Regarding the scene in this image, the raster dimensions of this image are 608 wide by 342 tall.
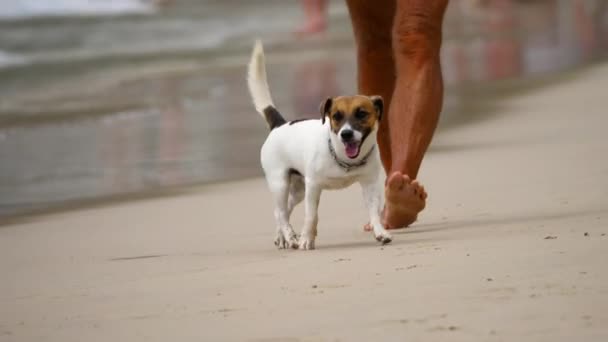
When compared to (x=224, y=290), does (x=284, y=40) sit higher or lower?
lower

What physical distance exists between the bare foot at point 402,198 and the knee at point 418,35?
0.59 metres

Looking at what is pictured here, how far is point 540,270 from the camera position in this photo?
449 centimetres

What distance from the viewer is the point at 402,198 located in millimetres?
5652

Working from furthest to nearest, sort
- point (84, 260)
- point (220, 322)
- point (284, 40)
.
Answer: point (284, 40) → point (84, 260) → point (220, 322)

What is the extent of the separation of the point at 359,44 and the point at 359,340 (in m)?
2.81

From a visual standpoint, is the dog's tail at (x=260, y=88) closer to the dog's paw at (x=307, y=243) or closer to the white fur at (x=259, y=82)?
the white fur at (x=259, y=82)

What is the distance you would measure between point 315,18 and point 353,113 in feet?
57.1

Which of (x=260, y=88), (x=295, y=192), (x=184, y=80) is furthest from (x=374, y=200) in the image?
(x=184, y=80)

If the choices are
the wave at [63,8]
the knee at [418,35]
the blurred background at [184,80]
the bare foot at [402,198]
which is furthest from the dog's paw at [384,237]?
the wave at [63,8]

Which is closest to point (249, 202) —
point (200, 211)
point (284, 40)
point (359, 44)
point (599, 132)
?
point (200, 211)

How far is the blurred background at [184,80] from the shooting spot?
9.21 m

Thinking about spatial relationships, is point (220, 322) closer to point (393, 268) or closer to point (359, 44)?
point (393, 268)

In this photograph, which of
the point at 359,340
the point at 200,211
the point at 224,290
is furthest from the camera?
the point at 200,211

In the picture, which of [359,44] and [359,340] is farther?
[359,44]
